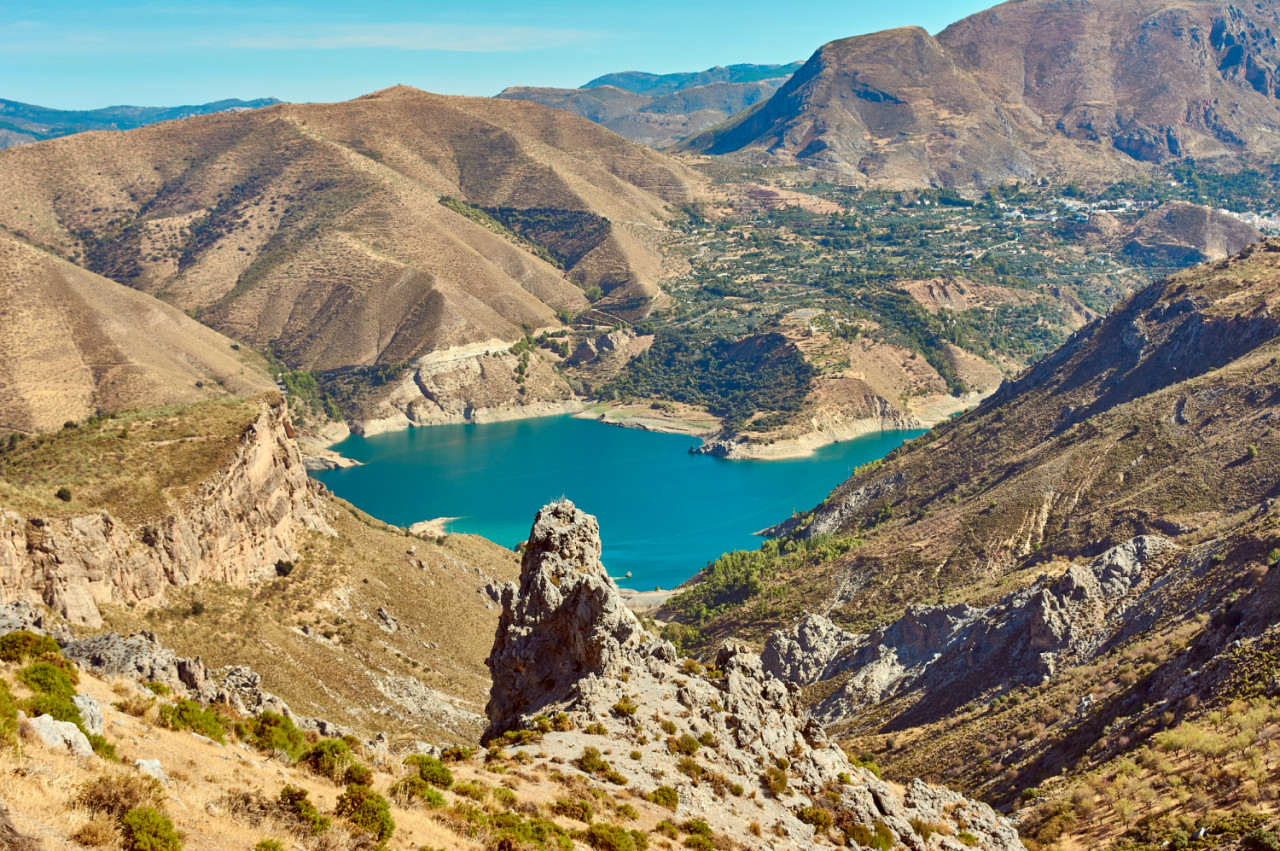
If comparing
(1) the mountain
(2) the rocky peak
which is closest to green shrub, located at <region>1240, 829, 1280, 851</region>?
(2) the rocky peak

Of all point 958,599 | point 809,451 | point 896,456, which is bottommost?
point 958,599

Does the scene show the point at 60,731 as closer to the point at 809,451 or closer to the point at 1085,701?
the point at 1085,701

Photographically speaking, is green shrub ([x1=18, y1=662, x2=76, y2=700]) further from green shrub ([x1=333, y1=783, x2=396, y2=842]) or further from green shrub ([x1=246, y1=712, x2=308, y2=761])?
green shrub ([x1=333, y1=783, x2=396, y2=842])

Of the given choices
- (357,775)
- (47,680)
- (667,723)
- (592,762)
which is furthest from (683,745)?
(47,680)

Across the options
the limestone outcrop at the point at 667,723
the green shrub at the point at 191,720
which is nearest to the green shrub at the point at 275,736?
the green shrub at the point at 191,720

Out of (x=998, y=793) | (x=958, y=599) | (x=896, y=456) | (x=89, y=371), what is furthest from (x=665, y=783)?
(x=89, y=371)

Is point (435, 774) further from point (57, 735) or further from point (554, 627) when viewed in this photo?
point (554, 627)
